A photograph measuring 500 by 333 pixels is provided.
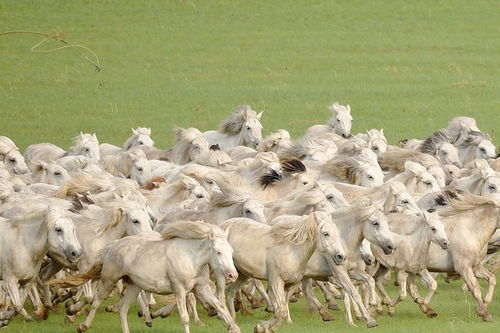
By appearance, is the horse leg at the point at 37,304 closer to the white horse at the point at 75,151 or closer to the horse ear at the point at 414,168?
the horse ear at the point at 414,168

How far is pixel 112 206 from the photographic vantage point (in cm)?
1611

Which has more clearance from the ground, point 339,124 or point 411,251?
point 411,251

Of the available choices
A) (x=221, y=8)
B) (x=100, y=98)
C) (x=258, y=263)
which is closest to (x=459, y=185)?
(x=258, y=263)

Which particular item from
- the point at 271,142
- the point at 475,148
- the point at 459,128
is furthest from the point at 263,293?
the point at 459,128

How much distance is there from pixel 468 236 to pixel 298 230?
2.55 meters

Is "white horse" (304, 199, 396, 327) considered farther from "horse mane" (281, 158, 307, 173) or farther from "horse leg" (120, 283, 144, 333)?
"horse mane" (281, 158, 307, 173)

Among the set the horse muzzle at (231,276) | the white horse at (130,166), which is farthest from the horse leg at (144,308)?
the white horse at (130,166)

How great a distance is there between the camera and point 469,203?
16953mm

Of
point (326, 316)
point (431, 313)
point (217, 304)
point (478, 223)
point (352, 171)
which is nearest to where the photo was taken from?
point (217, 304)

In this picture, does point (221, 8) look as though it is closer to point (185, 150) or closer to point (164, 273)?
point (185, 150)

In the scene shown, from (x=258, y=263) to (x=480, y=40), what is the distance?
29.0 metres

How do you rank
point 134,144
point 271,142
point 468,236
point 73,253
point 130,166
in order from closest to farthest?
point 73,253
point 468,236
point 130,166
point 271,142
point 134,144

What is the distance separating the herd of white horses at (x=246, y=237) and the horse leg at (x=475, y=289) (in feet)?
0.08

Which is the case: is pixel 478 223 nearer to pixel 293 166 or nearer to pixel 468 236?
pixel 468 236
